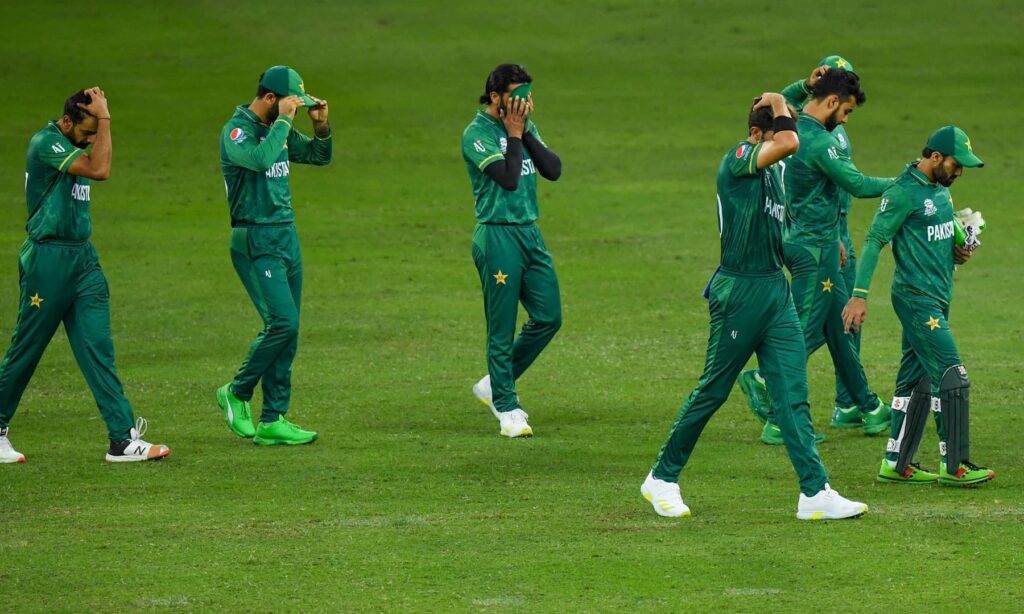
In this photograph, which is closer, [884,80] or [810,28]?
[884,80]

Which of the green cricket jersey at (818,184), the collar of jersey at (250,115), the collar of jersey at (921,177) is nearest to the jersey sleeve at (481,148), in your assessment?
the collar of jersey at (250,115)

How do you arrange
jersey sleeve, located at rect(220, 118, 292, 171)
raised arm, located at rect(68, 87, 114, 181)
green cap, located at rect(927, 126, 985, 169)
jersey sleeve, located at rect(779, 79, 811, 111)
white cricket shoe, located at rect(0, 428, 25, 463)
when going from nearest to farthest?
green cap, located at rect(927, 126, 985, 169), raised arm, located at rect(68, 87, 114, 181), white cricket shoe, located at rect(0, 428, 25, 463), jersey sleeve, located at rect(220, 118, 292, 171), jersey sleeve, located at rect(779, 79, 811, 111)

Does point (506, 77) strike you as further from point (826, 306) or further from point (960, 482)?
point (960, 482)

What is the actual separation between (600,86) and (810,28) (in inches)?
229

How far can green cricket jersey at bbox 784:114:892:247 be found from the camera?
11672 mm

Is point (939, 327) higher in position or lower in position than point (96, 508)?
higher

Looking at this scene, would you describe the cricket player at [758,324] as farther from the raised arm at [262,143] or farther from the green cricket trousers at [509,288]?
the raised arm at [262,143]

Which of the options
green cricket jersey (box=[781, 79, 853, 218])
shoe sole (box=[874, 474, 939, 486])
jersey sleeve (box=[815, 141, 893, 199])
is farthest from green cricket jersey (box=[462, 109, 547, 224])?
shoe sole (box=[874, 474, 939, 486])

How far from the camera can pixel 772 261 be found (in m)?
9.55

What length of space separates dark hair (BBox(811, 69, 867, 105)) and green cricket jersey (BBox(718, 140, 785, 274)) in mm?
2312

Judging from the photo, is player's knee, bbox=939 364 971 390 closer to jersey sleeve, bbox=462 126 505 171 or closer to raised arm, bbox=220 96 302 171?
jersey sleeve, bbox=462 126 505 171

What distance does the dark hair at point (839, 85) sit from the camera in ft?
38.2

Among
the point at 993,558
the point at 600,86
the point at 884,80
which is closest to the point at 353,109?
the point at 600,86

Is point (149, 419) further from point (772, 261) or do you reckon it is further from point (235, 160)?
point (772, 261)
